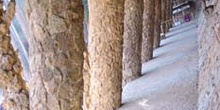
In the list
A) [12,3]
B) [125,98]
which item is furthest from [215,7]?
[125,98]

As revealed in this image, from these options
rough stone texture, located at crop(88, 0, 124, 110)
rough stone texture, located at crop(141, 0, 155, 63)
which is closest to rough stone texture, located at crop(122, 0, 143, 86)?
rough stone texture, located at crop(88, 0, 124, 110)

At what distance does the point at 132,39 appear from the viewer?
856cm

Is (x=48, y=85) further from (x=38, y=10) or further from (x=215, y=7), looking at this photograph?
(x=215, y=7)

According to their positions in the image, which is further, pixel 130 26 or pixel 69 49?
pixel 130 26

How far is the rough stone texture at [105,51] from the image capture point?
20.5 feet

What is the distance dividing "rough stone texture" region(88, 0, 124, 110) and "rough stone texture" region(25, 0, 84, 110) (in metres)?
2.56

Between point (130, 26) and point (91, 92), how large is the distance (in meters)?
2.50

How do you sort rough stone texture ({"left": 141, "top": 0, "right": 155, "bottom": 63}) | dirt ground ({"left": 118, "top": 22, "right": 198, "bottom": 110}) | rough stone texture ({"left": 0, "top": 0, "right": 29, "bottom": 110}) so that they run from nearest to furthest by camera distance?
1. rough stone texture ({"left": 0, "top": 0, "right": 29, "bottom": 110})
2. dirt ground ({"left": 118, "top": 22, "right": 198, "bottom": 110})
3. rough stone texture ({"left": 141, "top": 0, "right": 155, "bottom": 63})

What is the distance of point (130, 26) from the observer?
8.55 meters

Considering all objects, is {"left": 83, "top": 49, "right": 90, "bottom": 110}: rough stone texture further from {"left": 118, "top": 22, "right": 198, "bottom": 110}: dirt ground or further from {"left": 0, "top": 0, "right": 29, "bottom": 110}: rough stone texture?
{"left": 0, "top": 0, "right": 29, "bottom": 110}: rough stone texture

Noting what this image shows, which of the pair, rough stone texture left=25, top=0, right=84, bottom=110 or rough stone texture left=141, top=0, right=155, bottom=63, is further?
rough stone texture left=141, top=0, right=155, bottom=63

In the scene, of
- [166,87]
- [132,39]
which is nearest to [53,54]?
[166,87]

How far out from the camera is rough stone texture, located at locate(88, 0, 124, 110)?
625cm

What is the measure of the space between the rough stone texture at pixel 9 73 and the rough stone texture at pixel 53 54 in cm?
31
